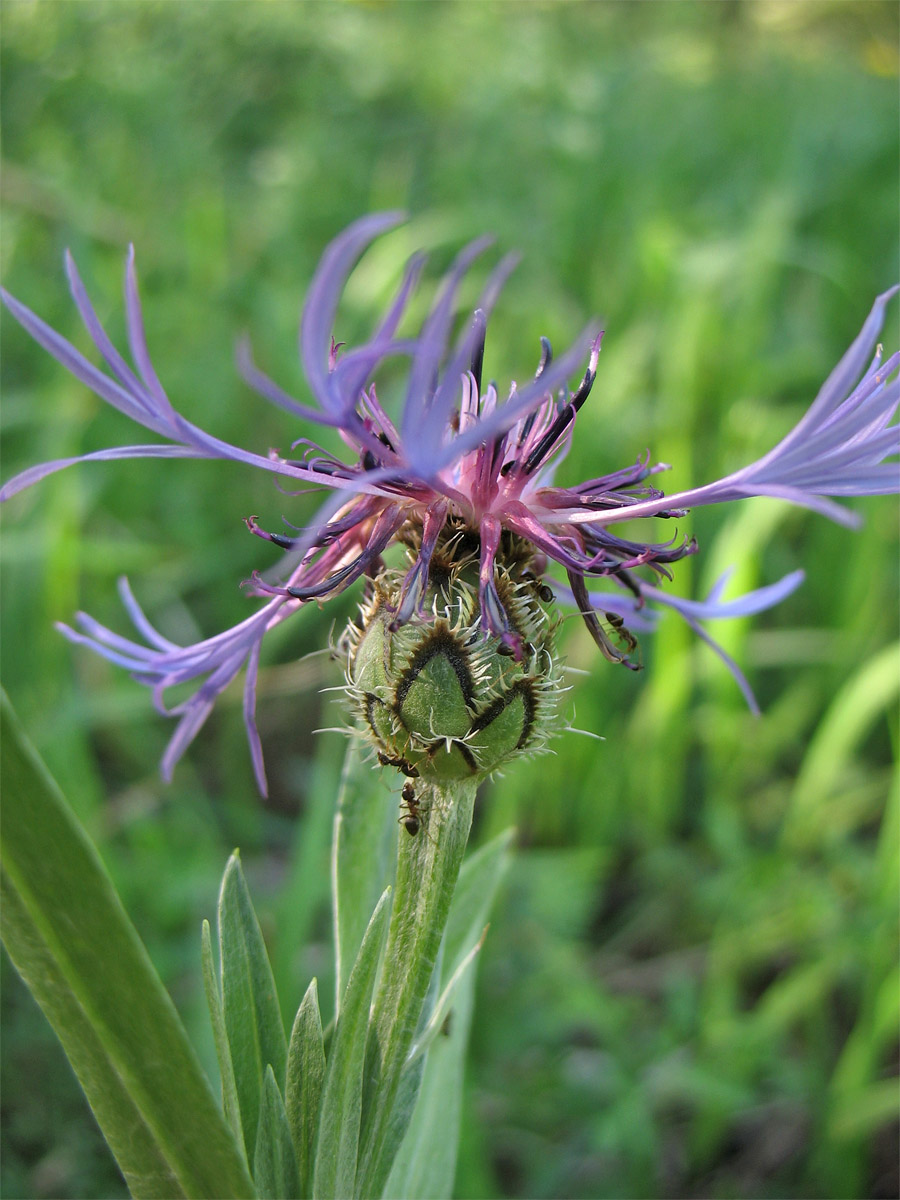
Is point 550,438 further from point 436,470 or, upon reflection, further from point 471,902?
point 471,902

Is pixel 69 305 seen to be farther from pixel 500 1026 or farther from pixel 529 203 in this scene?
pixel 500 1026

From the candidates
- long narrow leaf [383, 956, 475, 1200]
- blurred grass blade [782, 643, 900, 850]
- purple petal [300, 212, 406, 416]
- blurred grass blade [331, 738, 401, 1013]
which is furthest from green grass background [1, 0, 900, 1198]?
purple petal [300, 212, 406, 416]

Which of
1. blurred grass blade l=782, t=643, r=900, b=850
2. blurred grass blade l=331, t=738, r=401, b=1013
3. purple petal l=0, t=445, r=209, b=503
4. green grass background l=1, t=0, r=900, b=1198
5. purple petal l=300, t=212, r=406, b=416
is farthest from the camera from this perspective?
blurred grass blade l=782, t=643, r=900, b=850

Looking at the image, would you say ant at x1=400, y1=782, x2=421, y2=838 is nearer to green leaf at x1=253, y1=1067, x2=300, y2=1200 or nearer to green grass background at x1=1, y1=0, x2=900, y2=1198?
green leaf at x1=253, y1=1067, x2=300, y2=1200

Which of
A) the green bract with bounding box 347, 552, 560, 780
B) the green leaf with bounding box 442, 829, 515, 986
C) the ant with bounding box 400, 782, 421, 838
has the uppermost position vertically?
the green bract with bounding box 347, 552, 560, 780

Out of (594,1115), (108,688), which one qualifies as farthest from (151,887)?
(594,1115)

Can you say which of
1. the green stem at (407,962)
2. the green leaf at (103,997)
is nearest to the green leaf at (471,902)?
the green stem at (407,962)

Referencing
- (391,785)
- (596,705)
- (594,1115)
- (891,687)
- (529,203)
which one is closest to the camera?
(391,785)
